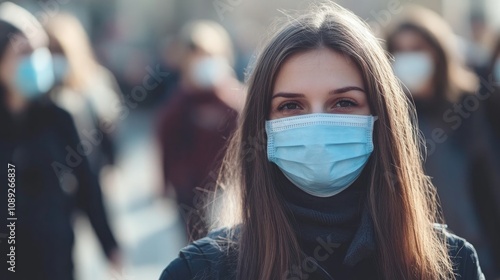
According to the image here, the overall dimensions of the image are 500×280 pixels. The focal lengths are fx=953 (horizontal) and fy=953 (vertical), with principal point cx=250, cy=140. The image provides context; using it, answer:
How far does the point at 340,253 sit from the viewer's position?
275cm

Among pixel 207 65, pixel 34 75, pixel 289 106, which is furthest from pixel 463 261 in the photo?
pixel 207 65

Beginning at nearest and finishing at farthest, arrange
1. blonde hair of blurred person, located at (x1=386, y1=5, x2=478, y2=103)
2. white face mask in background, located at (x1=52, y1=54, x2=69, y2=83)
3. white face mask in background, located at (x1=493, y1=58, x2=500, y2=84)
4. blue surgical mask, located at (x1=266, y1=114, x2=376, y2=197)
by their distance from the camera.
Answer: blue surgical mask, located at (x1=266, y1=114, x2=376, y2=197)
blonde hair of blurred person, located at (x1=386, y1=5, x2=478, y2=103)
white face mask in background, located at (x1=493, y1=58, x2=500, y2=84)
white face mask in background, located at (x1=52, y1=54, x2=69, y2=83)

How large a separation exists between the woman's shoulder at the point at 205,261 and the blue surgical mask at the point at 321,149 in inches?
12.1

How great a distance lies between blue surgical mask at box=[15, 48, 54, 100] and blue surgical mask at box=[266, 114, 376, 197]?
2258 millimetres

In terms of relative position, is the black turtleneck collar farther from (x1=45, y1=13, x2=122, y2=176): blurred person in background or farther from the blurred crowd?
(x1=45, y1=13, x2=122, y2=176): blurred person in background

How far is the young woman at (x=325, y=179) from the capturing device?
2691 millimetres

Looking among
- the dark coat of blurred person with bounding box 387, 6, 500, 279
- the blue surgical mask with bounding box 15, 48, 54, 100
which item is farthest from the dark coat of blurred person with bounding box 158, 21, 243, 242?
the blue surgical mask with bounding box 15, 48, 54, 100

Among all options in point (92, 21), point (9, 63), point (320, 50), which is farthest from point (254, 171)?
point (92, 21)

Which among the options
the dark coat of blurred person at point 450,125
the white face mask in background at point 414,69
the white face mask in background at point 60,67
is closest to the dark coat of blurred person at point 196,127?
the white face mask in background at point 60,67

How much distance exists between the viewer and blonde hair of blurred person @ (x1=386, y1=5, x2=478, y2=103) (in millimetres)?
5660

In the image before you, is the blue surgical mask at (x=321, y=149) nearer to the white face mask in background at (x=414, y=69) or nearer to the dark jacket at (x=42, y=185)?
the dark jacket at (x=42, y=185)

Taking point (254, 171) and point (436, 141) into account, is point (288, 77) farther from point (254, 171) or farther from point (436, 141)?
point (436, 141)

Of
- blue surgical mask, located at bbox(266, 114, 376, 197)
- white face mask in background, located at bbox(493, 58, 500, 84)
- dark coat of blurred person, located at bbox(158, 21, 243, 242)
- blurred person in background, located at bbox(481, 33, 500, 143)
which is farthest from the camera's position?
dark coat of blurred person, located at bbox(158, 21, 243, 242)

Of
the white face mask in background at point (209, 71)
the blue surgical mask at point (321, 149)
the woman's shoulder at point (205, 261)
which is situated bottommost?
the woman's shoulder at point (205, 261)
